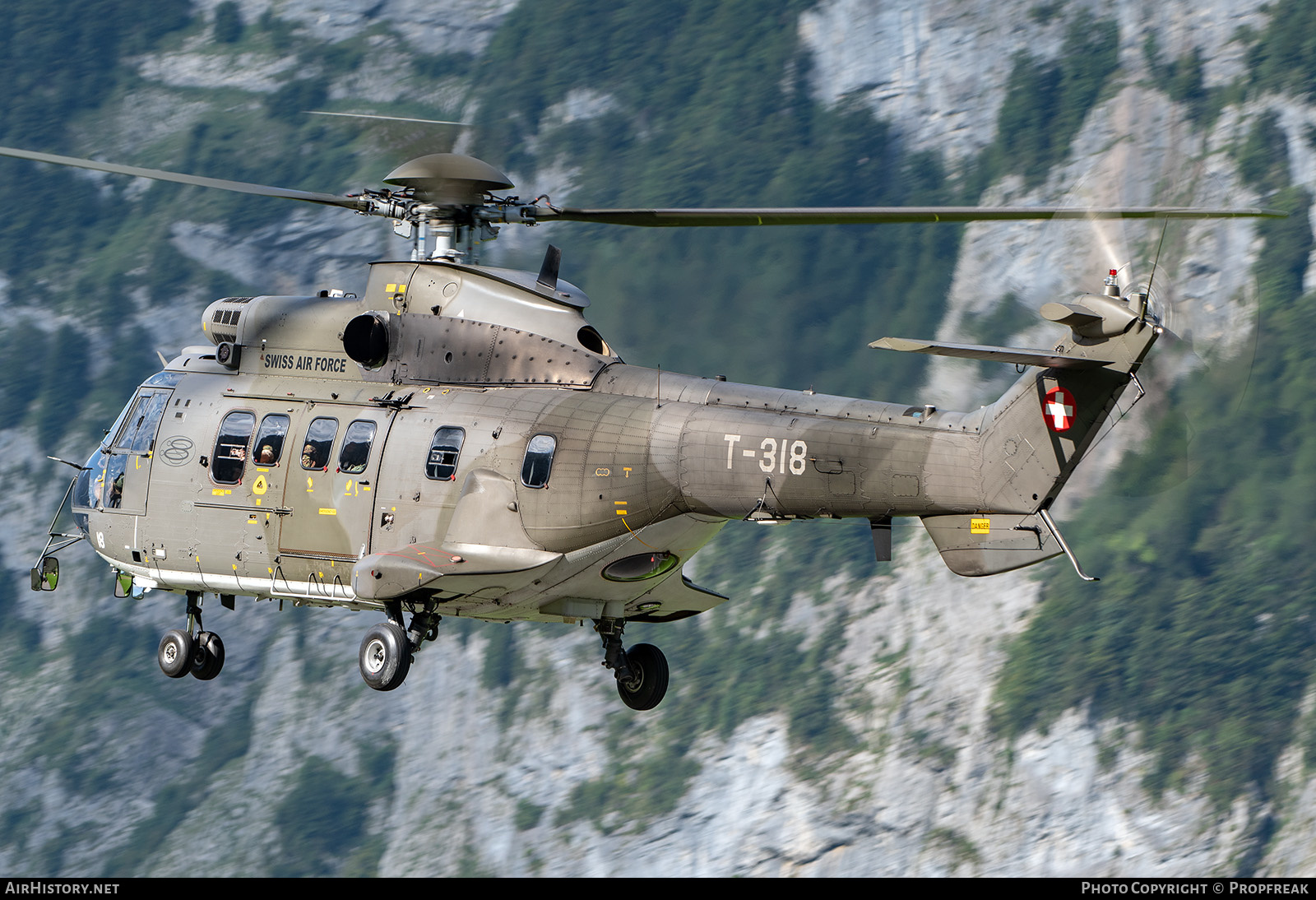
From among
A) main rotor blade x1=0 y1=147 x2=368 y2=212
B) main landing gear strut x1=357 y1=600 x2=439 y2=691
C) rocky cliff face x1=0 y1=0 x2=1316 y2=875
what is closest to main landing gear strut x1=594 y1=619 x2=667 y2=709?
main landing gear strut x1=357 y1=600 x2=439 y2=691

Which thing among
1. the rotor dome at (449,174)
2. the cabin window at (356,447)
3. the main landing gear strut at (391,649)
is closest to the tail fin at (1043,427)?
the main landing gear strut at (391,649)

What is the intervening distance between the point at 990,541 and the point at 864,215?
4437 mm

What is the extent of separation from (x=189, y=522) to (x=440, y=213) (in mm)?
5880

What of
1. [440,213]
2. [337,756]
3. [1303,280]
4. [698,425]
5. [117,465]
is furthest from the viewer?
[337,756]

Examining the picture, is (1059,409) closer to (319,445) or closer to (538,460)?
(538,460)

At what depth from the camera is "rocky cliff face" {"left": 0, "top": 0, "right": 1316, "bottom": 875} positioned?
97.2 meters

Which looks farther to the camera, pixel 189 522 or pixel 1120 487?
pixel 189 522

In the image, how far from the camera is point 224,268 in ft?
406

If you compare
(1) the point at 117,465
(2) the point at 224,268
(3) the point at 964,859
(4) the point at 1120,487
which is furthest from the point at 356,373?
(2) the point at 224,268

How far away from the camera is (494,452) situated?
21875 mm

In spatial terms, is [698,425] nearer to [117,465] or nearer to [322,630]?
[117,465]

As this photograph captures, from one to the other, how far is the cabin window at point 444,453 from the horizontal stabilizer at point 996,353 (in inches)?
274

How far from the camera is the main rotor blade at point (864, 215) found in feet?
57.7

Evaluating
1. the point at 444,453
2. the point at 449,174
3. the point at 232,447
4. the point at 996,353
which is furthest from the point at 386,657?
the point at 996,353
